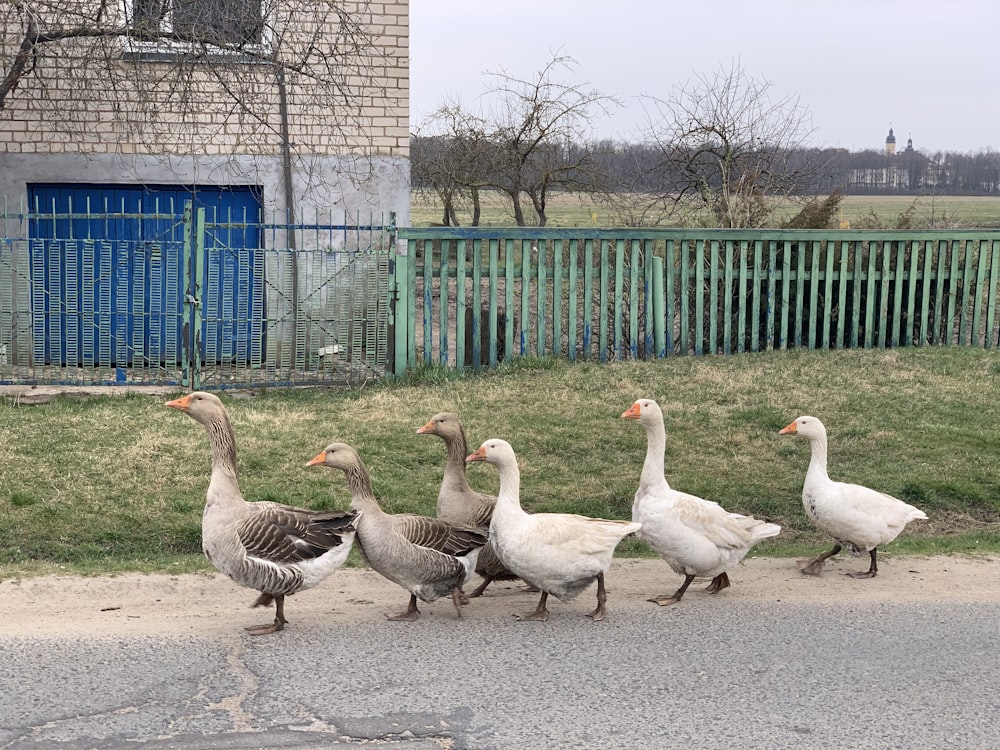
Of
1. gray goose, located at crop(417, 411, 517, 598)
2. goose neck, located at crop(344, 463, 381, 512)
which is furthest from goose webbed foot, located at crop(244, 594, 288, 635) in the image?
gray goose, located at crop(417, 411, 517, 598)

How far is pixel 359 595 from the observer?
22.4 feet

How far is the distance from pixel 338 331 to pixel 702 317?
4.78 metres

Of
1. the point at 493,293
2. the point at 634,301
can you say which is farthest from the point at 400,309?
the point at 634,301

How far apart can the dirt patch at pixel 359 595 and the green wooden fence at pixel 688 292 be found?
6389 millimetres

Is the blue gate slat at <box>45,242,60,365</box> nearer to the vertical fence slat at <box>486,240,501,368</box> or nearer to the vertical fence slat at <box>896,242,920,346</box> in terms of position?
the vertical fence slat at <box>486,240,501,368</box>

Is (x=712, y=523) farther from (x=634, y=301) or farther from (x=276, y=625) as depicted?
(x=634, y=301)

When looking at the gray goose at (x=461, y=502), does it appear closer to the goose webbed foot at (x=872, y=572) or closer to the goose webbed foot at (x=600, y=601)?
the goose webbed foot at (x=600, y=601)

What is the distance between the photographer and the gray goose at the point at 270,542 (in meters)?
5.82

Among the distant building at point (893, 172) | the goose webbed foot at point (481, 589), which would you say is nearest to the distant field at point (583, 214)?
the distant building at point (893, 172)

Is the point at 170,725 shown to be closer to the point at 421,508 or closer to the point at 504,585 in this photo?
the point at 504,585

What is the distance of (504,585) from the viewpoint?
7.36 meters

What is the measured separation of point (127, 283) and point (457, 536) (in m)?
8.74

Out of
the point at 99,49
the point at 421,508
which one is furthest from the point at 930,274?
the point at 99,49

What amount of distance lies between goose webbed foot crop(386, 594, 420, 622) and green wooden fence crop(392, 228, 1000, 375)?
699 cm
